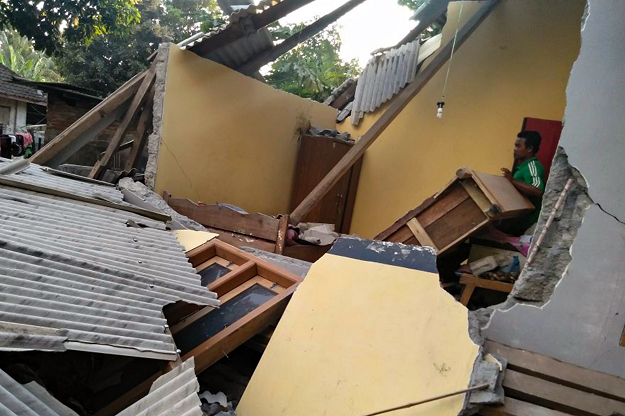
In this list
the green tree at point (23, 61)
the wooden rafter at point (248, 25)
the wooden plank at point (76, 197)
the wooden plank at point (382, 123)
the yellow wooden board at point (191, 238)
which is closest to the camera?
the wooden plank at point (76, 197)

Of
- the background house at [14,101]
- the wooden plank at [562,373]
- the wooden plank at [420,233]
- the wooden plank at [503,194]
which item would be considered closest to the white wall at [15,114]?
the background house at [14,101]

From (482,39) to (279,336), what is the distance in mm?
5199

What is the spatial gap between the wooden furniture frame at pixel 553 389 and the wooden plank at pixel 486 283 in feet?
2.79

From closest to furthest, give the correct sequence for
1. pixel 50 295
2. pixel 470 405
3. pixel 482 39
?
pixel 50 295 < pixel 470 405 < pixel 482 39

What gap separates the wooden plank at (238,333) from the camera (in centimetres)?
225

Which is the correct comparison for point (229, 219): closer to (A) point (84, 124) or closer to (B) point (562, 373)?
(A) point (84, 124)

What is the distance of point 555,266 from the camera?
88.0 inches

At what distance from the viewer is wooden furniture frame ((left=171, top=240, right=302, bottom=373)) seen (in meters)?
2.32

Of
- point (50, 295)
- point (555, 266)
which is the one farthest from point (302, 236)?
point (50, 295)

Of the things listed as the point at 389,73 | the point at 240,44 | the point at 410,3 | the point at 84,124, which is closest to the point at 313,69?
the point at 410,3

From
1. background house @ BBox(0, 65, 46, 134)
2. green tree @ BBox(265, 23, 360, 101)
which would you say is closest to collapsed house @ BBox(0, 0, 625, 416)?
green tree @ BBox(265, 23, 360, 101)

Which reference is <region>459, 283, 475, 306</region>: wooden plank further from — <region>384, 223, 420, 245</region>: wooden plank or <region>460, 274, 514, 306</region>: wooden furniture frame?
<region>384, 223, 420, 245</region>: wooden plank

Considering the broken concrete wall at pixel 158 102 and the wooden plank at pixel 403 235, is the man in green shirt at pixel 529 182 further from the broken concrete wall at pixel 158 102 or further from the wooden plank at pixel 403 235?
the broken concrete wall at pixel 158 102

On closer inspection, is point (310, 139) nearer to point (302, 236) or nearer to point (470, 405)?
point (302, 236)
